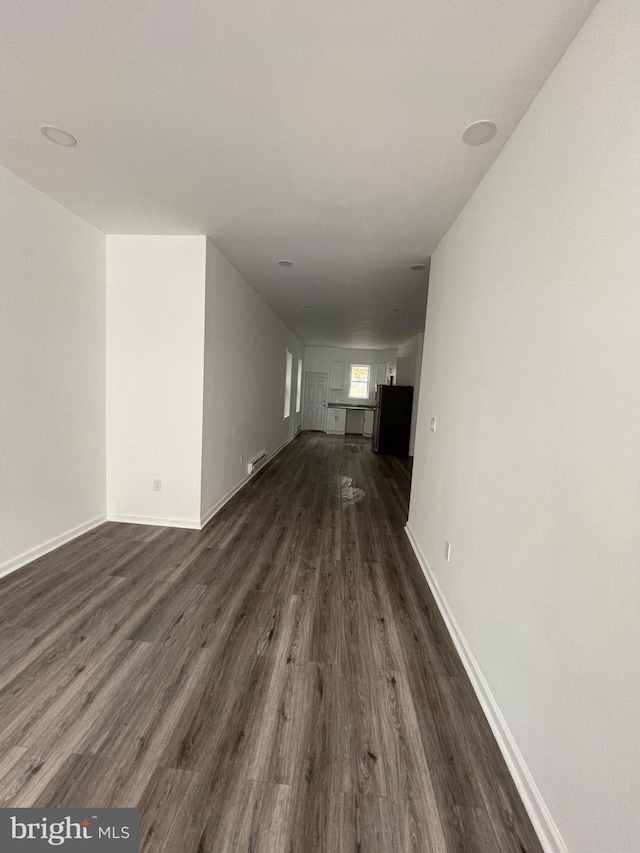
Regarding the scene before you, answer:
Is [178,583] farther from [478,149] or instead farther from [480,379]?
[478,149]

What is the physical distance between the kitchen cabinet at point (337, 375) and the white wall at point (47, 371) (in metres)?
7.49

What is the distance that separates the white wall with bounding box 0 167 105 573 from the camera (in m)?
2.20

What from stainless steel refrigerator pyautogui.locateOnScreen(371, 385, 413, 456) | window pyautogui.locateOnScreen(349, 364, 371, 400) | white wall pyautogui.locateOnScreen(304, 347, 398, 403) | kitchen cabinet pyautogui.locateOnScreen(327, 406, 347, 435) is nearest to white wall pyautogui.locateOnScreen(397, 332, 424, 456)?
stainless steel refrigerator pyautogui.locateOnScreen(371, 385, 413, 456)

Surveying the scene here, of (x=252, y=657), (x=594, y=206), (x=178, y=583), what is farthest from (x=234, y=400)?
(x=594, y=206)

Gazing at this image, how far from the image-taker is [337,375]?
33.3 ft

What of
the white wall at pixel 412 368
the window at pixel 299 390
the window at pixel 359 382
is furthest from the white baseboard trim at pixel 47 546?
the window at pixel 359 382

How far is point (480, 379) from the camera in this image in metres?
1.77

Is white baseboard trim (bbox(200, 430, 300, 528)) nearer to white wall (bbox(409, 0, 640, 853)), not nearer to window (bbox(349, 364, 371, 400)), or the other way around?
white wall (bbox(409, 0, 640, 853))

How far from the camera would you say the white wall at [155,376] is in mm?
2975

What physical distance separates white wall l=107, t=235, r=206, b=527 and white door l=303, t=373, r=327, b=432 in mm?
7128

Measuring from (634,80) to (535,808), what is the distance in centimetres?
208

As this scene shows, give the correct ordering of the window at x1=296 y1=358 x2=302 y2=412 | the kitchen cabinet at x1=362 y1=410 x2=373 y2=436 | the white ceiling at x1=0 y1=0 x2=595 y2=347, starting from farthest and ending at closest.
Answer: the kitchen cabinet at x1=362 y1=410 x2=373 y2=436
the window at x1=296 y1=358 x2=302 y2=412
the white ceiling at x1=0 y1=0 x2=595 y2=347

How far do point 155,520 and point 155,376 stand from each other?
133cm

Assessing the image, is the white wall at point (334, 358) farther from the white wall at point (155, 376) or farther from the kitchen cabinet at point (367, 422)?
the white wall at point (155, 376)
